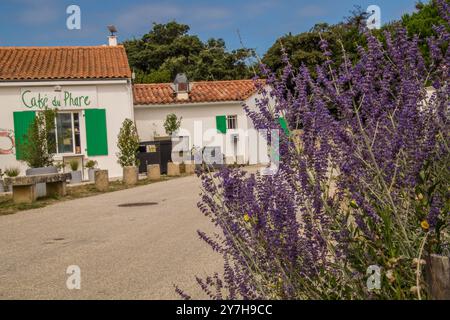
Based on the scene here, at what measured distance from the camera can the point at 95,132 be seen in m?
20.6

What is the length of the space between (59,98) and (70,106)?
0.48 meters

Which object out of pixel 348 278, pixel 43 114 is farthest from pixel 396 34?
pixel 43 114

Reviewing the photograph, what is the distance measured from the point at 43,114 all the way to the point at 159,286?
43.5ft

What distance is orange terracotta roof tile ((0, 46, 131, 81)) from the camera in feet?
67.4

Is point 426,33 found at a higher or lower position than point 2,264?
higher

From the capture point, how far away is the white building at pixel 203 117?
24.3m

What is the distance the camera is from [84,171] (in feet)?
66.0

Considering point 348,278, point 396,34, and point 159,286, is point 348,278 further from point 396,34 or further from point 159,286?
point 159,286

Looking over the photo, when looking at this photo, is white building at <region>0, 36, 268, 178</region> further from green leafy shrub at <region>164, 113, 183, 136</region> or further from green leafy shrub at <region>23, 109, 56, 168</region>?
green leafy shrub at <region>23, 109, 56, 168</region>

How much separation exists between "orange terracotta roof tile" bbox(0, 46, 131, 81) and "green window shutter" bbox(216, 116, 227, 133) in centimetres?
476

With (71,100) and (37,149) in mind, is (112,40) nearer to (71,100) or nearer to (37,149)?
(71,100)

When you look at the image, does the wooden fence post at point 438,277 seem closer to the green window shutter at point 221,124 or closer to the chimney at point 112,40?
the green window shutter at point 221,124

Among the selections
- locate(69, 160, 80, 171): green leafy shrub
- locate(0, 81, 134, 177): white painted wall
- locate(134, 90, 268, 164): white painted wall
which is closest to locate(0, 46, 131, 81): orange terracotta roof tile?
locate(0, 81, 134, 177): white painted wall

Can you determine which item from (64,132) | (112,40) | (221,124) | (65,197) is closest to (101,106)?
(64,132)
